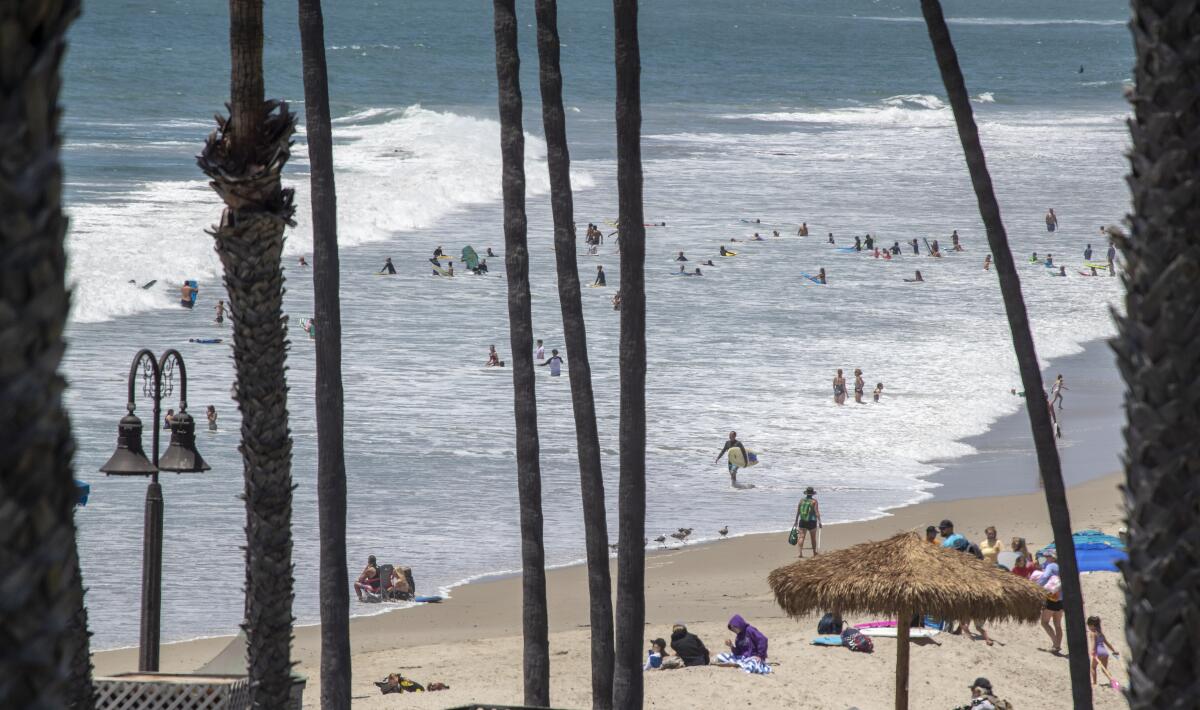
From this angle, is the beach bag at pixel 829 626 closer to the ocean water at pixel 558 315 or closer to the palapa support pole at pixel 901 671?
the palapa support pole at pixel 901 671

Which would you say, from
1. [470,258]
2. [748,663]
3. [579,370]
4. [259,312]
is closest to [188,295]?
[470,258]

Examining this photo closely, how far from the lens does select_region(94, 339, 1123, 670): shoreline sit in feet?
65.2

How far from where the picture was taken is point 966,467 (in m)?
27.8

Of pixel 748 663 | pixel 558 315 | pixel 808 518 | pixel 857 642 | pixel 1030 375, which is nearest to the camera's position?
pixel 1030 375

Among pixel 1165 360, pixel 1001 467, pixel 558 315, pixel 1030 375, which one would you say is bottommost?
pixel 1001 467

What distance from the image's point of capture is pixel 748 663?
55.2 feet

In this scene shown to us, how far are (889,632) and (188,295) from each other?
1130 inches

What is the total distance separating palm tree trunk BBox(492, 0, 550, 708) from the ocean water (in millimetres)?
7280

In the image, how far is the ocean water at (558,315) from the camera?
2422 centimetres

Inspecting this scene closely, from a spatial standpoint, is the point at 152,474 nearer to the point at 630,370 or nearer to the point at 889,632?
the point at 630,370

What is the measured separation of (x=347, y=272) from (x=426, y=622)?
29606 mm

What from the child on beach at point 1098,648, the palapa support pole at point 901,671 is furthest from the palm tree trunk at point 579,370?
the child on beach at point 1098,648

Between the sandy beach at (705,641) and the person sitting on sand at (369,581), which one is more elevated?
the person sitting on sand at (369,581)

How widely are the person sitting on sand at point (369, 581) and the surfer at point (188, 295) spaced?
2343 cm
